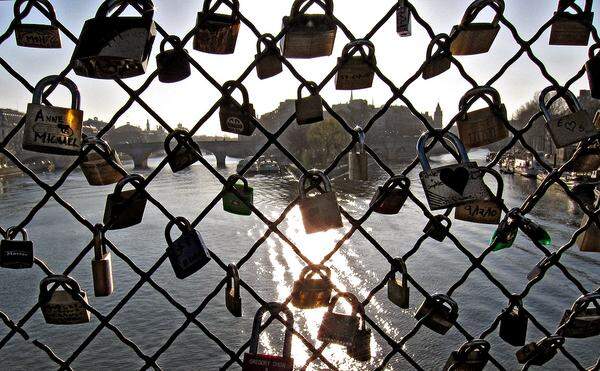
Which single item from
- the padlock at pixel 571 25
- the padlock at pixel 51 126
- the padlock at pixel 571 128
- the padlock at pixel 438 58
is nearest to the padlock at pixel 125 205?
the padlock at pixel 51 126

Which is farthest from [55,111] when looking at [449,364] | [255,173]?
[255,173]

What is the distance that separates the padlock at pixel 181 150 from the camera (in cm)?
120

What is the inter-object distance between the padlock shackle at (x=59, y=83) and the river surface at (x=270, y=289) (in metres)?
7.58

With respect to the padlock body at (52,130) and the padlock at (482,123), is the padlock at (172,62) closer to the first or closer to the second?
the padlock body at (52,130)

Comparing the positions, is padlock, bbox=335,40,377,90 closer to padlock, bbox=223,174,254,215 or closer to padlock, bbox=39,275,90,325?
padlock, bbox=223,174,254,215

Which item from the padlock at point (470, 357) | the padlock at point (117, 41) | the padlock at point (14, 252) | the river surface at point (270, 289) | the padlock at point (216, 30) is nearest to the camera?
the padlock at point (117, 41)

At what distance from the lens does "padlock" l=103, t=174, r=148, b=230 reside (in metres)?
1.20

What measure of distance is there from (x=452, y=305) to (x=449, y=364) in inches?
10.1

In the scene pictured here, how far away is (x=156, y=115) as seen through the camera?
1321 mm

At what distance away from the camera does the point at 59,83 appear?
1162 millimetres

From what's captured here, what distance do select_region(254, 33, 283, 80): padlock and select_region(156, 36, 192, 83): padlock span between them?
187mm

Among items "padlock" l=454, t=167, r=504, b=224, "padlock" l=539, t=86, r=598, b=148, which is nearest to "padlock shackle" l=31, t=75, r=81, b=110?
"padlock" l=454, t=167, r=504, b=224

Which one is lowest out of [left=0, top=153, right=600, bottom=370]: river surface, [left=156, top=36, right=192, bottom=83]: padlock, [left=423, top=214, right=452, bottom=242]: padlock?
[left=0, top=153, right=600, bottom=370]: river surface

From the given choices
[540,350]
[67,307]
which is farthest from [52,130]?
[540,350]
